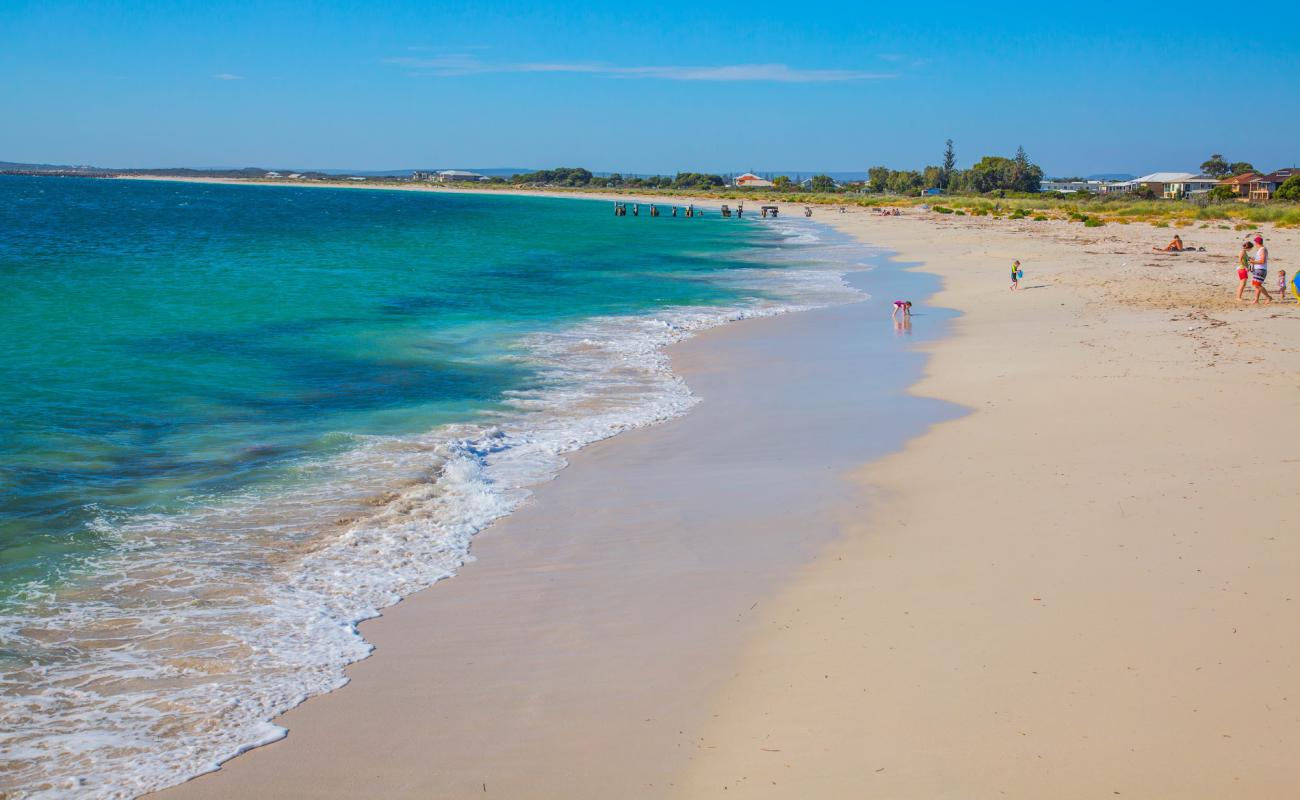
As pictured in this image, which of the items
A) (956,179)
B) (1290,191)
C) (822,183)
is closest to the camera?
(1290,191)

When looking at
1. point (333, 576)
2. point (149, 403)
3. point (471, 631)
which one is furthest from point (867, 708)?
point (149, 403)

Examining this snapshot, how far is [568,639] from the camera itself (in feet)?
21.6

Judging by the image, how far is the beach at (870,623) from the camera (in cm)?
499

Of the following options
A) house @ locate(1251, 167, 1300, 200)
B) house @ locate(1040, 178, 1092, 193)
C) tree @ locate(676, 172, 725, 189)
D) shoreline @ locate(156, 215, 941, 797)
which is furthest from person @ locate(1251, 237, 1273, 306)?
tree @ locate(676, 172, 725, 189)

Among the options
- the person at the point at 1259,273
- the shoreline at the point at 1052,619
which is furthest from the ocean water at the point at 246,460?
the person at the point at 1259,273

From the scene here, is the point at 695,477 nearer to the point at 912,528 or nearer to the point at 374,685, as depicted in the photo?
the point at 912,528

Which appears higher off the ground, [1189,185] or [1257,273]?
[1189,185]

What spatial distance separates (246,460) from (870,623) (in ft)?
Answer: 26.0

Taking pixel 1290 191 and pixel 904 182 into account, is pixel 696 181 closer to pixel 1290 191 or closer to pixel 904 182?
pixel 904 182

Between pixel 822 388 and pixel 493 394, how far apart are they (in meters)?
5.06

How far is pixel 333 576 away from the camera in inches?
307

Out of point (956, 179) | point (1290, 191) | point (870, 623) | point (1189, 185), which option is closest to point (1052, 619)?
point (870, 623)

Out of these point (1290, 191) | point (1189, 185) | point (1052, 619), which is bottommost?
point (1052, 619)

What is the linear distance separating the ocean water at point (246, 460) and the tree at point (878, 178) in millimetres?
117354
